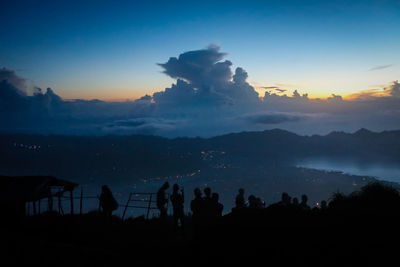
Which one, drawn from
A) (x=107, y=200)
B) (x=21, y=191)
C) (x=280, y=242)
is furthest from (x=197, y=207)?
(x=21, y=191)

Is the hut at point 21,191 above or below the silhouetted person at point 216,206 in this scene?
below

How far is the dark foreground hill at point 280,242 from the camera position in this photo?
5.33 meters

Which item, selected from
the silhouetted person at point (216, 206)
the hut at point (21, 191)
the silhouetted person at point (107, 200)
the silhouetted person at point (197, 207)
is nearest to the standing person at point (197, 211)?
the silhouetted person at point (197, 207)

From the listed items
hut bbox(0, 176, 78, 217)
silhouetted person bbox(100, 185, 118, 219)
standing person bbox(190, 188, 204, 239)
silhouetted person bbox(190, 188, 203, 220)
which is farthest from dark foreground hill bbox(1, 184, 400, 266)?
hut bbox(0, 176, 78, 217)

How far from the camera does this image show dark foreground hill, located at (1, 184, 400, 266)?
5.33 meters

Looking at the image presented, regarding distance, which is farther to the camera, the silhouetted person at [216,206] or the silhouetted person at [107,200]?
the silhouetted person at [107,200]

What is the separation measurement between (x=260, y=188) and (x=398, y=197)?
15862 centimetres

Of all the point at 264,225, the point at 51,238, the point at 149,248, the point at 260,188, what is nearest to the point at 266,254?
the point at 264,225

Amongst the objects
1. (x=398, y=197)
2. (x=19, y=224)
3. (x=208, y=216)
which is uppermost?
(x=398, y=197)

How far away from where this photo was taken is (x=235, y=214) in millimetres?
7766

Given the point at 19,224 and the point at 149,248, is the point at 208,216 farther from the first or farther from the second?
the point at 19,224

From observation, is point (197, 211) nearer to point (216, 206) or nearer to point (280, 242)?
point (216, 206)

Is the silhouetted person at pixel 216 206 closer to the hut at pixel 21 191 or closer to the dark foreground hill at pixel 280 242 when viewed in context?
the dark foreground hill at pixel 280 242

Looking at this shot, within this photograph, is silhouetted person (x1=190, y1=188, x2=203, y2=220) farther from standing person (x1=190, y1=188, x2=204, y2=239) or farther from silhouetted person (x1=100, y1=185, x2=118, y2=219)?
silhouetted person (x1=100, y1=185, x2=118, y2=219)
